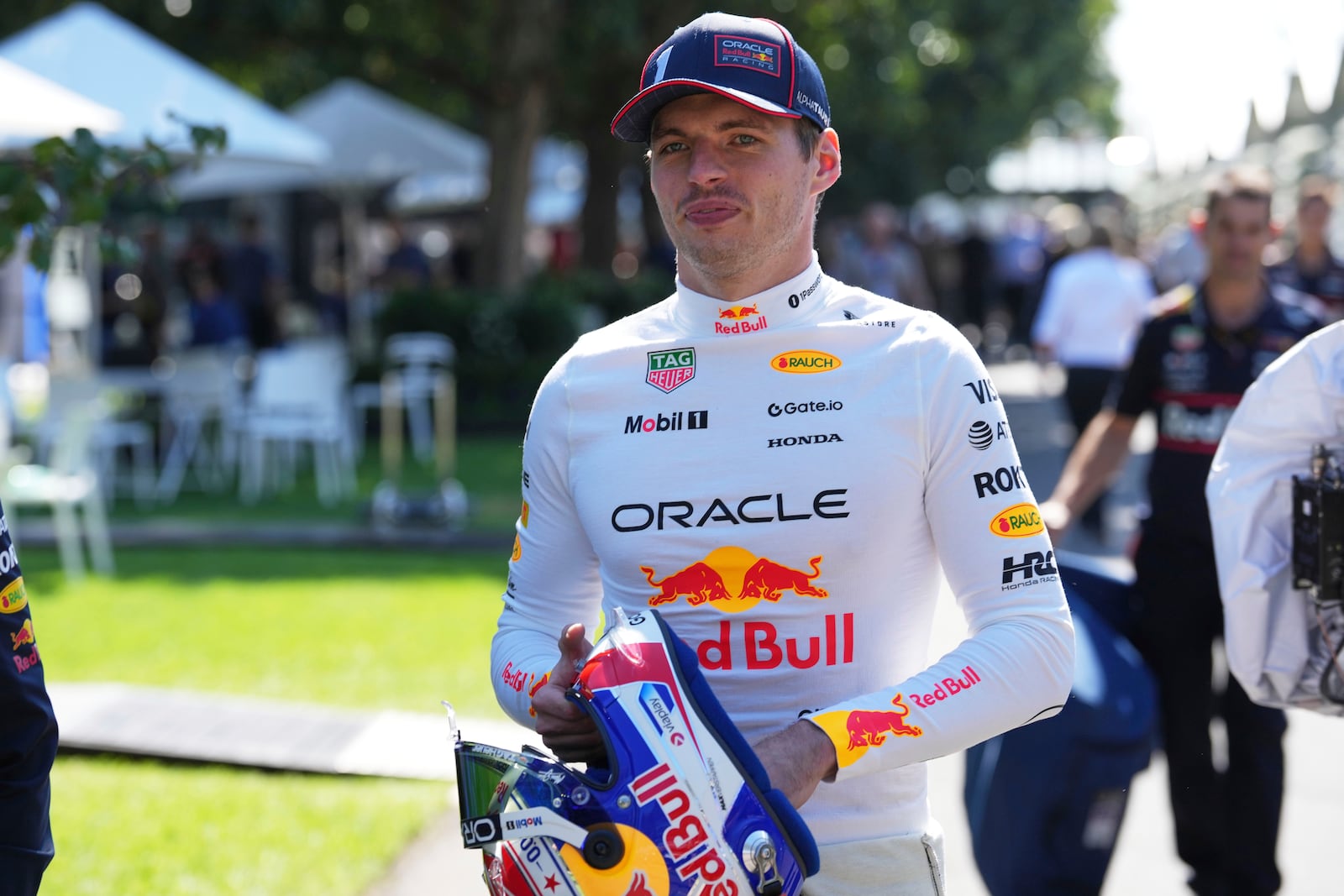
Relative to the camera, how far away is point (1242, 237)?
425 centimetres

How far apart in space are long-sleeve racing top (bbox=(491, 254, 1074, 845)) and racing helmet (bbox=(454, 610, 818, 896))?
24 centimetres

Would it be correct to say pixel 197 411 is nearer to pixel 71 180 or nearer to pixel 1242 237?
pixel 71 180

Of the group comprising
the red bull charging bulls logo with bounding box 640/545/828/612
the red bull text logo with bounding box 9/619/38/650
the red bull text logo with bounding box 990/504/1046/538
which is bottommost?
the red bull text logo with bounding box 9/619/38/650

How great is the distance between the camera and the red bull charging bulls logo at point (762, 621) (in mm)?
2145

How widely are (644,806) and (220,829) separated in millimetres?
3482

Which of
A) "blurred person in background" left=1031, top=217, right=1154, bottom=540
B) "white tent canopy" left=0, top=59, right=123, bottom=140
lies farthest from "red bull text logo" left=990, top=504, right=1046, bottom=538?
"blurred person in background" left=1031, top=217, right=1154, bottom=540

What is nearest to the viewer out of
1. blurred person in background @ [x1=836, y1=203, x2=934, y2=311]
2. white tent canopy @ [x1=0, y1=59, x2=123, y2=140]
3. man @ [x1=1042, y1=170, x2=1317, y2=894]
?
man @ [x1=1042, y1=170, x2=1317, y2=894]

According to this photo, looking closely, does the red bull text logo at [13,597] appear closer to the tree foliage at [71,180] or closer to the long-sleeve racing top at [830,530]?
the long-sleeve racing top at [830,530]

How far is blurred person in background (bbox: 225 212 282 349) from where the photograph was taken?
688 inches

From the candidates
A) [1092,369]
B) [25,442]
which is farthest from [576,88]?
[1092,369]

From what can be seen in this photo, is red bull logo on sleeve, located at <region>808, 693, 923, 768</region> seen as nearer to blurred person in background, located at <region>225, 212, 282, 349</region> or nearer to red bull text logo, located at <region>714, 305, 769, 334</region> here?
red bull text logo, located at <region>714, 305, 769, 334</region>

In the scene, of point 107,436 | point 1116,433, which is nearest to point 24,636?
point 1116,433

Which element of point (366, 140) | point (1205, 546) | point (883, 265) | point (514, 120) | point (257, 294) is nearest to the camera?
point (1205, 546)

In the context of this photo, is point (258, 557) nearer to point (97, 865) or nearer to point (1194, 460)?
point (97, 865)
